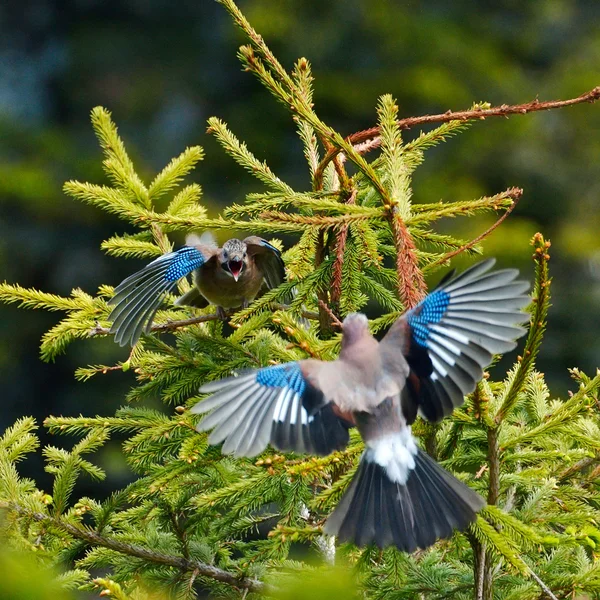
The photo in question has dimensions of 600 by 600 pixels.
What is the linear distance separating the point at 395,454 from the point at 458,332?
32cm

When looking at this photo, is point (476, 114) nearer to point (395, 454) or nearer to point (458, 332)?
point (458, 332)

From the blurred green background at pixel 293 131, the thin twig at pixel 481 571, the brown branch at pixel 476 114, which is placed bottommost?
the thin twig at pixel 481 571

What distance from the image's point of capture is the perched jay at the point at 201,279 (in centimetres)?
275

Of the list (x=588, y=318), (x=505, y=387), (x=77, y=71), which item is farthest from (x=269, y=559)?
(x=77, y=71)

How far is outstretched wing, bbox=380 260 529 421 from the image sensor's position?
2.09 m

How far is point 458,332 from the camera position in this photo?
217cm

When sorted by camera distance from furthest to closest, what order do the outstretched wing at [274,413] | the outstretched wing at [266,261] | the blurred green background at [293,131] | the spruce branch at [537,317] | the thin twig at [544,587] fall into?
the blurred green background at [293,131] < the outstretched wing at [266,261] < the outstretched wing at [274,413] < the thin twig at [544,587] < the spruce branch at [537,317]

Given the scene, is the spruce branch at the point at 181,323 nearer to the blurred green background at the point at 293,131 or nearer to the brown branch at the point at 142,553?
the brown branch at the point at 142,553

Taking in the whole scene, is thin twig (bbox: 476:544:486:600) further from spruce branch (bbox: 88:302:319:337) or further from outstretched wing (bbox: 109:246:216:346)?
outstretched wing (bbox: 109:246:216:346)

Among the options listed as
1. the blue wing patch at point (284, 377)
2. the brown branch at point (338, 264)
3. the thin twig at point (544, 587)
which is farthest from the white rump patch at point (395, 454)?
the brown branch at point (338, 264)

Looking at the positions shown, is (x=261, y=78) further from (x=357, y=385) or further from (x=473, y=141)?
(x=473, y=141)

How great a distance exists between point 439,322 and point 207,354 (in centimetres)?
78

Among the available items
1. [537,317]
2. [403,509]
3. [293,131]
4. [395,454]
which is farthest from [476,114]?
[293,131]

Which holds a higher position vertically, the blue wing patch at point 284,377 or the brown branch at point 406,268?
the brown branch at point 406,268
